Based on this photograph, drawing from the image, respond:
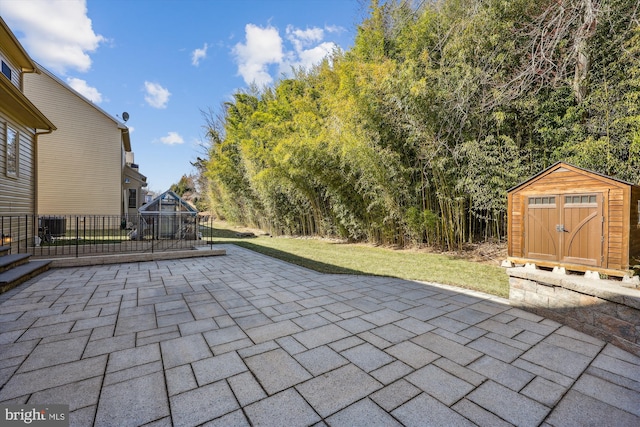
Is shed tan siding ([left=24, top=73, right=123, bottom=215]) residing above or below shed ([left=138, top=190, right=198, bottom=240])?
above

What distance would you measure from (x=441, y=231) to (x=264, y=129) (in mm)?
6366

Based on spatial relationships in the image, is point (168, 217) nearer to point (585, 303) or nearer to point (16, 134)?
point (16, 134)

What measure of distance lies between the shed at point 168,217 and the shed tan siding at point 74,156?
5.17m

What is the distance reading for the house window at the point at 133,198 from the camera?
14469mm

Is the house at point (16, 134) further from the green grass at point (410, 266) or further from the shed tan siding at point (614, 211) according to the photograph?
the shed tan siding at point (614, 211)

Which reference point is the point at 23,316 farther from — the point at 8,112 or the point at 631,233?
the point at 631,233

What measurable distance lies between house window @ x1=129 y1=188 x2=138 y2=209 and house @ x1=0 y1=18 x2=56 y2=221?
28.9 feet

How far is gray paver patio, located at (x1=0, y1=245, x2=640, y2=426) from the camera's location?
1302 mm

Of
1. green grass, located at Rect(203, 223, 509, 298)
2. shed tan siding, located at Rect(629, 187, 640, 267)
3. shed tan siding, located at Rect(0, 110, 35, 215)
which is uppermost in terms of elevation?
shed tan siding, located at Rect(0, 110, 35, 215)

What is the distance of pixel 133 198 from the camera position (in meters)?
14.6

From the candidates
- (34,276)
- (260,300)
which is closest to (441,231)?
(260,300)

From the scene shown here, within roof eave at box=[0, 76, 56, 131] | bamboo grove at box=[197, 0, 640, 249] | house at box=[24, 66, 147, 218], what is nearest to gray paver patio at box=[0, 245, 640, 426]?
bamboo grove at box=[197, 0, 640, 249]

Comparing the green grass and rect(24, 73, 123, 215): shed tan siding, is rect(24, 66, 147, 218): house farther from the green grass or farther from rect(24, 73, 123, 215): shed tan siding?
the green grass

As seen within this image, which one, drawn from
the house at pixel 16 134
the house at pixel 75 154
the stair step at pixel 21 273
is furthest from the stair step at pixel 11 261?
the house at pixel 75 154
